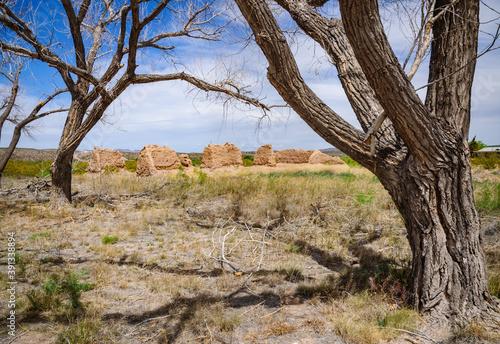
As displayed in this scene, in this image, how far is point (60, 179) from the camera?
6973mm

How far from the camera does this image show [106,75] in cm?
679

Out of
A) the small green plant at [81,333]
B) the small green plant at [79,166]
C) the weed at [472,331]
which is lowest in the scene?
the weed at [472,331]

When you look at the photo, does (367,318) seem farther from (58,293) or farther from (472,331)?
(58,293)

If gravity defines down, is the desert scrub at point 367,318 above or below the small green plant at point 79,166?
below

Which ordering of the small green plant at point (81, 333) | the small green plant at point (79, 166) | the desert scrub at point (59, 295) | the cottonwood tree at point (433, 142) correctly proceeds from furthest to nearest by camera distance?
1. the small green plant at point (79, 166)
2. the desert scrub at point (59, 295)
3. the cottonwood tree at point (433, 142)
4. the small green plant at point (81, 333)

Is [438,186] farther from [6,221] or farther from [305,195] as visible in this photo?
[6,221]

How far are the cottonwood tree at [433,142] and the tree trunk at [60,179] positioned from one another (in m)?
6.08

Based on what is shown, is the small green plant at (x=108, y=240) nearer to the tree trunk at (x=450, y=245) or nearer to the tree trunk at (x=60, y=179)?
the tree trunk at (x=60, y=179)

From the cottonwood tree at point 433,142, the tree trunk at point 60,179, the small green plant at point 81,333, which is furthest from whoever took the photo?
the tree trunk at point 60,179

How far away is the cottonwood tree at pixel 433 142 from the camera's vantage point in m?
2.34

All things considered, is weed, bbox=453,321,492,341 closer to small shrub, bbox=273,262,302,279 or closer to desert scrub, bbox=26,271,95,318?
small shrub, bbox=273,262,302,279

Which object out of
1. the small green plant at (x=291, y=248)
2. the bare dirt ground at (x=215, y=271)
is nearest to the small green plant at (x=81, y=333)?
the bare dirt ground at (x=215, y=271)

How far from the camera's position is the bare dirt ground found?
240 cm

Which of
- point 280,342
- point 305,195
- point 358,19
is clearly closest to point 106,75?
point 305,195
